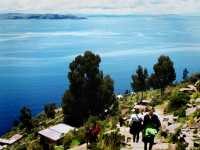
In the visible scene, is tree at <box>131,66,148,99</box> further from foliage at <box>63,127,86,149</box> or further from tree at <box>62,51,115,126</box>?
foliage at <box>63,127,86,149</box>

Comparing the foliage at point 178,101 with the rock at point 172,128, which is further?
the foliage at point 178,101

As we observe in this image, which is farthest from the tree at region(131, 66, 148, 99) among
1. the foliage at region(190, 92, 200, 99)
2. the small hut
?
the foliage at region(190, 92, 200, 99)

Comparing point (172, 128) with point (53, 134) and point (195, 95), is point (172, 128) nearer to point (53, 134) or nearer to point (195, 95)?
point (195, 95)

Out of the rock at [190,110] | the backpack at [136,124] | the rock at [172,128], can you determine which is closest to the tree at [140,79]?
the rock at [190,110]

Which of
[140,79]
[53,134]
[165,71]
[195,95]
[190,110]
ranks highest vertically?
[165,71]

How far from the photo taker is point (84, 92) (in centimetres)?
6588

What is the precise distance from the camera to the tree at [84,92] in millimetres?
64250

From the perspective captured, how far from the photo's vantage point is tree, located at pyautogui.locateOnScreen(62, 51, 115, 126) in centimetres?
6425

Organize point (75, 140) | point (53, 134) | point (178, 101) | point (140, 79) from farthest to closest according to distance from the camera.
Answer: point (140, 79), point (53, 134), point (178, 101), point (75, 140)

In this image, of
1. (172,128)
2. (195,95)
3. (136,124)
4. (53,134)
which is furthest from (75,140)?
(53,134)

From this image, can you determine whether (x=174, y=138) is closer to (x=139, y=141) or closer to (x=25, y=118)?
(x=139, y=141)

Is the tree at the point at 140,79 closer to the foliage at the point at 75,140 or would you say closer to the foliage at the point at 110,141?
the foliage at the point at 75,140

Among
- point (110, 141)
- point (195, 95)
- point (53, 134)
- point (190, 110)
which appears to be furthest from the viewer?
point (53, 134)

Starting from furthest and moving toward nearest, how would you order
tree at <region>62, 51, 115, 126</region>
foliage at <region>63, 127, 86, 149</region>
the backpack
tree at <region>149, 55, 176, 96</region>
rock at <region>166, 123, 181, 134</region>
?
tree at <region>149, 55, 176, 96</region> → tree at <region>62, 51, 115, 126</region> → foliage at <region>63, 127, 86, 149</region> → rock at <region>166, 123, 181, 134</region> → the backpack
